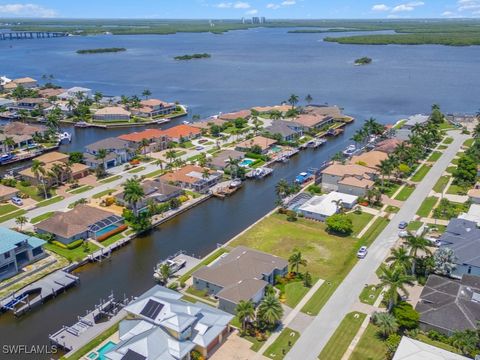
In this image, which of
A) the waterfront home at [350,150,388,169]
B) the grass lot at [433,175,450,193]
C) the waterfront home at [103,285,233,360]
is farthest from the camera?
the waterfront home at [350,150,388,169]

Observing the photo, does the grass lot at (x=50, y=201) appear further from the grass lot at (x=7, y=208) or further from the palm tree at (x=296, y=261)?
the palm tree at (x=296, y=261)

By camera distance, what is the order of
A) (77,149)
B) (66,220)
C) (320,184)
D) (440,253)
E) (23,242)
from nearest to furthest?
(440,253)
(23,242)
(66,220)
(320,184)
(77,149)

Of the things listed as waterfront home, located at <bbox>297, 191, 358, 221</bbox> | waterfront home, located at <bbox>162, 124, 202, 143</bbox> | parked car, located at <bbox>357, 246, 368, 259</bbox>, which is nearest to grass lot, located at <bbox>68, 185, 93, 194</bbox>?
waterfront home, located at <bbox>162, 124, 202, 143</bbox>

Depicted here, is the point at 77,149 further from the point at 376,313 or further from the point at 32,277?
the point at 376,313

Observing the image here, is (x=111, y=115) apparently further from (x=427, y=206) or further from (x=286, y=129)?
(x=427, y=206)

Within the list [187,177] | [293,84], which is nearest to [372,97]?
[293,84]

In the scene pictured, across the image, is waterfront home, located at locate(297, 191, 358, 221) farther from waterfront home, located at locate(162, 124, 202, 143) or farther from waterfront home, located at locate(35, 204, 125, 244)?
waterfront home, located at locate(162, 124, 202, 143)

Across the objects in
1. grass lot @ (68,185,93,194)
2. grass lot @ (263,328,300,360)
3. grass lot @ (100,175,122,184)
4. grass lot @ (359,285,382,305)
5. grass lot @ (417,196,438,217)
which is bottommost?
grass lot @ (263,328,300,360)

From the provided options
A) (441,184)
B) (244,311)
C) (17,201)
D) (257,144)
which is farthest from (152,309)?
(257,144)
